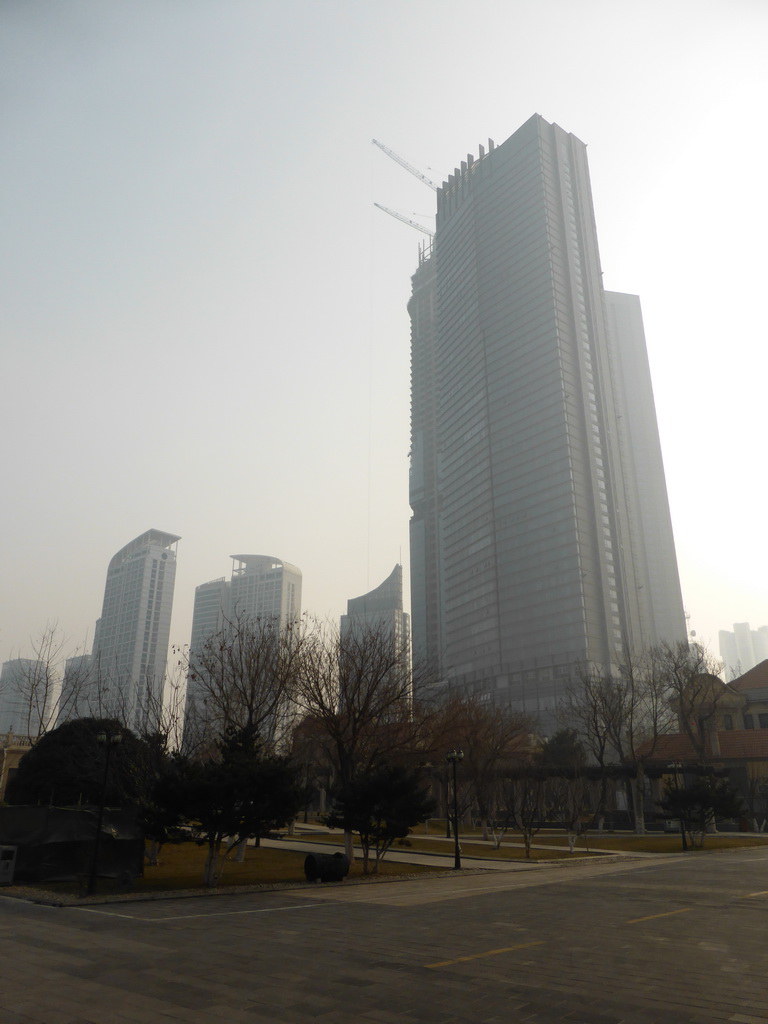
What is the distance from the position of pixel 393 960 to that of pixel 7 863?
654 inches

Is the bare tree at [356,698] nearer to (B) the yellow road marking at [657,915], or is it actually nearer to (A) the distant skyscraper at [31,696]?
(B) the yellow road marking at [657,915]

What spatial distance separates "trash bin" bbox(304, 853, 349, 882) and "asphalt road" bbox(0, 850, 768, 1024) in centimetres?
458

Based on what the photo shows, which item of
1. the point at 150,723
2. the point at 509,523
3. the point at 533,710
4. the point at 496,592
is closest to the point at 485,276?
the point at 509,523

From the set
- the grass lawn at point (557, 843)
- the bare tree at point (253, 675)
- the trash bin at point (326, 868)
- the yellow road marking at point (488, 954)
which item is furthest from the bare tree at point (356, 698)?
the yellow road marking at point (488, 954)

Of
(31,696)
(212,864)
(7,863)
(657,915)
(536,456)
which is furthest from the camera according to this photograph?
(536,456)

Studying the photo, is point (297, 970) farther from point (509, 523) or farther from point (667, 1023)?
point (509, 523)

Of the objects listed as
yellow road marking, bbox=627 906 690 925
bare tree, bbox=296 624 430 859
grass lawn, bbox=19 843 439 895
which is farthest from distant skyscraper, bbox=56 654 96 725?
yellow road marking, bbox=627 906 690 925

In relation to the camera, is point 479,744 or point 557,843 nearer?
point 557,843

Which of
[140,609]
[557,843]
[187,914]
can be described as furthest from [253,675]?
[140,609]

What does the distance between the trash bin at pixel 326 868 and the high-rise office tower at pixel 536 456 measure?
3826 inches

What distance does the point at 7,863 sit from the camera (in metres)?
21.8

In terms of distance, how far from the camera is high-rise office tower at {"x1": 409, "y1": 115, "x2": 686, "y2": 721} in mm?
131250

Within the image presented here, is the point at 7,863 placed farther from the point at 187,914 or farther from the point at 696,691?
the point at 696,691

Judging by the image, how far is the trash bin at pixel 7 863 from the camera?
2166cm
